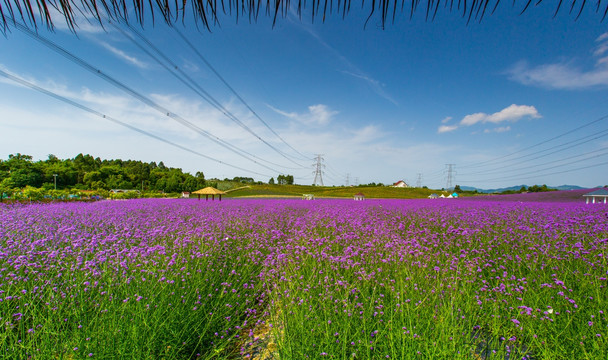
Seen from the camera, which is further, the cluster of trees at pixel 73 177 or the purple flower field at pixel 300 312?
the cluster of trees at pixel 73 177

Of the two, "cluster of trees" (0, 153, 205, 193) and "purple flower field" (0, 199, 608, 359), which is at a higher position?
"cluster of trees" (0, 153, 205, 193)

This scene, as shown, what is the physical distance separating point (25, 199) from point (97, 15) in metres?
16.4

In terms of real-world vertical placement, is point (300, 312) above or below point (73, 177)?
below

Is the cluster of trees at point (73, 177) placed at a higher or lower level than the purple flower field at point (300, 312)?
higher

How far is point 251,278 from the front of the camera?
362cm

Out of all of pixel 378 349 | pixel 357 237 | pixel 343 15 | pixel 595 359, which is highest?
pixel 343 15

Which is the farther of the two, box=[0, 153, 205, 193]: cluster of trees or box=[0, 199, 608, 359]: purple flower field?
box=[0, 153, 205, 193]: cluster of trees

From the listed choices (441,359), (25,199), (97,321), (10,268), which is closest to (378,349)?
(441,359)

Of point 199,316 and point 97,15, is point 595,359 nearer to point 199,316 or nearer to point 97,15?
point 199,316

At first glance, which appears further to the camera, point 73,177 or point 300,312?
point 73,177

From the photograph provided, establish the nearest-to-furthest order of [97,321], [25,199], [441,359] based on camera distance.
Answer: [441,359] → [97,321] → [25,199]

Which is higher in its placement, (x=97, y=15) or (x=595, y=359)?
(x=97, y=15)

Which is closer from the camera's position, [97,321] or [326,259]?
[97,321]

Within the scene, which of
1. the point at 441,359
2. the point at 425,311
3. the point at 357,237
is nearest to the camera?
the point at 441,359
